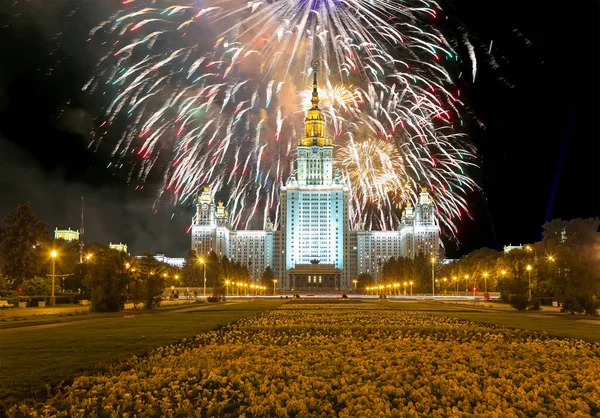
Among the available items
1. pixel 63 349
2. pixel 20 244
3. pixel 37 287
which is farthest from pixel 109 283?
pixel 20 244

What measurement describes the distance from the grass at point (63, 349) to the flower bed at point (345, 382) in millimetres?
951

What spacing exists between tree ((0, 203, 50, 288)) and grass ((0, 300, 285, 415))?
4856cm

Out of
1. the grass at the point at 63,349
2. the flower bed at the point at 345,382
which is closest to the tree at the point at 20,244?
the grass at the point at 63,349

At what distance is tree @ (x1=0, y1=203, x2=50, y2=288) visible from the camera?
242 feet

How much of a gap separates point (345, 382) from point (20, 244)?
6967 cm

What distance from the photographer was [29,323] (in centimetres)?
3275

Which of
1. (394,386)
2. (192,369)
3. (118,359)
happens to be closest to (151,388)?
(192,369)

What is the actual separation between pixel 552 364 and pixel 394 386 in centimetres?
606

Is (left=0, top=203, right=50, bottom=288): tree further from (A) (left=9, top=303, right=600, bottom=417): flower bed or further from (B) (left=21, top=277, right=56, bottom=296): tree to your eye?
(A) (left=9, top=303, right=600, bottom=417): flower bed

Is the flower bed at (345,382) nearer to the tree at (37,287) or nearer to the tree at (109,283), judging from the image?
the tree at (109,283)

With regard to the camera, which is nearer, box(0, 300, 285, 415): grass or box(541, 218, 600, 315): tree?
box(0, 300, 285, 415): grass

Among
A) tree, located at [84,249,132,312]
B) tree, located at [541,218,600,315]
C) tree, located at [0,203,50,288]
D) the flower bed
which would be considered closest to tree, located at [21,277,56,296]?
tree, located at [0,203,50,288]

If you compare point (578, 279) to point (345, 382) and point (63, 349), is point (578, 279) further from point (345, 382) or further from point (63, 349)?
point (63, 349)

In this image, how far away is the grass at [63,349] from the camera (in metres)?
14.1
